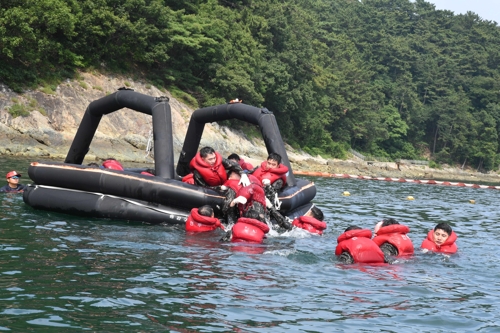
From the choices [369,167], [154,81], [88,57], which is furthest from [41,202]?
[369,167]

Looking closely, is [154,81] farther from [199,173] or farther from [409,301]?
[409,301]

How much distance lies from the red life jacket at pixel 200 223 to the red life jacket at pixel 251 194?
63cm

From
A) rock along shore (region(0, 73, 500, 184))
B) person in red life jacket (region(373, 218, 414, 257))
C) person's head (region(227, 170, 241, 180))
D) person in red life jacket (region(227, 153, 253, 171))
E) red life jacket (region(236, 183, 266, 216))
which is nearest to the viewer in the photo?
person in red life jacket (region(373, 218, 414, 257))

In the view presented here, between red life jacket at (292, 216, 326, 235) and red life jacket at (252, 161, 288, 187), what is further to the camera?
red life jacket at (252, 161, 288, 187)

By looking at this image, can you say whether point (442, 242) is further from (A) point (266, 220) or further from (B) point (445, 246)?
(A) point (266, 220)

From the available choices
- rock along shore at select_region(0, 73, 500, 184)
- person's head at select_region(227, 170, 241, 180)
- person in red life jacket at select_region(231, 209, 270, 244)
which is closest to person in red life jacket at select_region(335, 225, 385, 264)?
person in red life jacket at select_region(231, 209, 270, 244)

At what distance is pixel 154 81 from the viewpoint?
43375 mm

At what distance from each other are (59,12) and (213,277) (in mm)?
29898

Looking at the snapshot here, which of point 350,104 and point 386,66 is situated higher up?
point 386,66

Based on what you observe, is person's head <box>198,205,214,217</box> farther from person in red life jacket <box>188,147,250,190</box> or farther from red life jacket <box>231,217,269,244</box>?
person in red life jacket <box>188,147,250,190</box>

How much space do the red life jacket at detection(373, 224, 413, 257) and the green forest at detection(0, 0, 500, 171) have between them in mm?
26267

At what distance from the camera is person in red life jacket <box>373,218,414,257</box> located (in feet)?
33.4

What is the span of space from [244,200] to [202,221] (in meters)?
0.80

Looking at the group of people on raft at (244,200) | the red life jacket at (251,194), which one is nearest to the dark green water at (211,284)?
the group of people on raft at (244,200)
